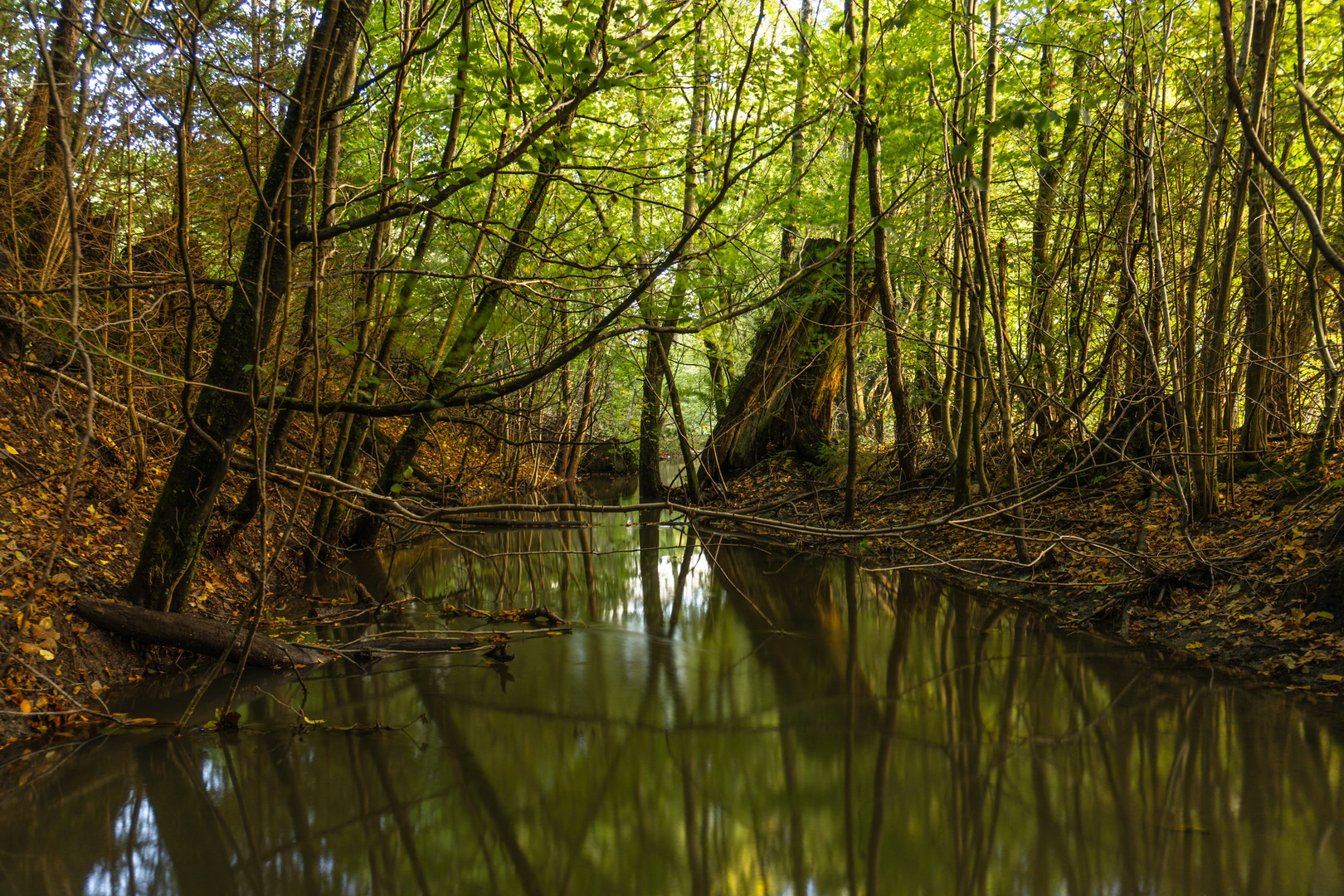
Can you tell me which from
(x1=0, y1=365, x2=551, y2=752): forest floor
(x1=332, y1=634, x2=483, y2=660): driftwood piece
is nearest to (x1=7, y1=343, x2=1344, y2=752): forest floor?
(x1=0, y1=365, x2=551, y2=752): forest floor

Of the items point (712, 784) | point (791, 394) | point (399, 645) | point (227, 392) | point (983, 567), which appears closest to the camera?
point (712, 784)

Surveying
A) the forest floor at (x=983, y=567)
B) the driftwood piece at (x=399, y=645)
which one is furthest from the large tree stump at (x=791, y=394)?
the driftwood piece at (x=399, y=645)

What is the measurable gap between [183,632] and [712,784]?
3077mm

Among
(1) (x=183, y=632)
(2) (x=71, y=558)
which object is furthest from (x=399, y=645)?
(2) (x=71, y=558)

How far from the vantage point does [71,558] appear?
4336 mm

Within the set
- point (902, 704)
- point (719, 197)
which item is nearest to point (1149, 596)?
point (902, 704)

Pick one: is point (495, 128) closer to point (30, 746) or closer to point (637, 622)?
point (637, 622)

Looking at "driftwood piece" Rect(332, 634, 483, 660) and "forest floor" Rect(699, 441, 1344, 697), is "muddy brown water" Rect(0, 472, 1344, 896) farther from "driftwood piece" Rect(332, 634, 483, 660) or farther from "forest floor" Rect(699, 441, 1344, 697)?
"forest floor" Rect(699, 441, 1344, 697)

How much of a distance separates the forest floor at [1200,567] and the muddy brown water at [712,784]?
39cm

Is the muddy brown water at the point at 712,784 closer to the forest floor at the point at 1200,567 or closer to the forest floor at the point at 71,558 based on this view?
the forest floor at the point at 71,558

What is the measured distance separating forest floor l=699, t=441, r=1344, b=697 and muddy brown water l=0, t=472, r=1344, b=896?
1.30 ft

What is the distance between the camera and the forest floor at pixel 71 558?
351 centimetres

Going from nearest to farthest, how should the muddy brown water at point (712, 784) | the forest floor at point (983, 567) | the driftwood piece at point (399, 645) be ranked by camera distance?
the muddy brown water at point (712, 784), the forest floor at point (983, 567), the driftwood piece at point (399, 645)

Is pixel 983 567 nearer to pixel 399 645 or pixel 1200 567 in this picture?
pixel 1200 567
